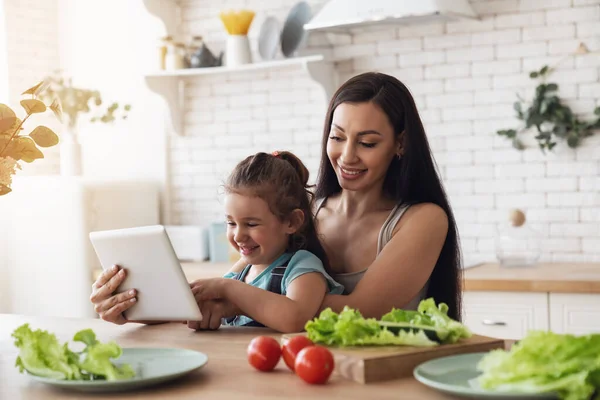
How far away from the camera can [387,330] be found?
167 cm

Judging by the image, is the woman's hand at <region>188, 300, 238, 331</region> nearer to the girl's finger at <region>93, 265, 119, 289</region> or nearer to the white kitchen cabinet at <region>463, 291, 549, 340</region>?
the girl's finger at <region>93, 265, 119, 289</region>

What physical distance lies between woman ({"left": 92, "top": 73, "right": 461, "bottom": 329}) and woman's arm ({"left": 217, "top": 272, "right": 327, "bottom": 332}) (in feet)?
0.45

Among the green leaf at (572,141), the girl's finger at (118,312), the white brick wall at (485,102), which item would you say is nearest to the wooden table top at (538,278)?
the white brick wall at (485,102)

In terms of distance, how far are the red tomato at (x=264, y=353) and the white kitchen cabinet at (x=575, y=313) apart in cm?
214

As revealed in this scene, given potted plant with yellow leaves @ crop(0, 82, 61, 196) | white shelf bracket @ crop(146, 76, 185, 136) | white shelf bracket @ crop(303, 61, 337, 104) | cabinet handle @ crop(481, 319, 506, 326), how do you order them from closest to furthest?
1. potted plant with yellow leaves @ crop(0, 82, 61, 196)
2. cabinet handle @ crop(481, 319, 506, 326)
3. white shelf bracket @ crop(303, 61, 337, 104)
4. white shelf bracket @ crop(146, 76, 185, 136)

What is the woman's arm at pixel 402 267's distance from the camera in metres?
2.20

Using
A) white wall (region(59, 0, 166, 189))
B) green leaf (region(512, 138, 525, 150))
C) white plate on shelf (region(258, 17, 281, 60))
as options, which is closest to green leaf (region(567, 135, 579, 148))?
green leaf (region(512, 138, 525, 150))

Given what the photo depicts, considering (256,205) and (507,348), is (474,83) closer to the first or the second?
(256,205)

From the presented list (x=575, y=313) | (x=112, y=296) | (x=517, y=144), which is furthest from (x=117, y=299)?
(x=517, y=144)

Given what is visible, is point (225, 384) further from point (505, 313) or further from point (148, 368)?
point (505, 313)

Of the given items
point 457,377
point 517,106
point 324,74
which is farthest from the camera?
point 324,74

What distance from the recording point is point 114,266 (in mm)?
2131

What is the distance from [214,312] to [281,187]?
38 centimetres

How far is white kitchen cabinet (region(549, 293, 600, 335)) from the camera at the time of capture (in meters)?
3.48
